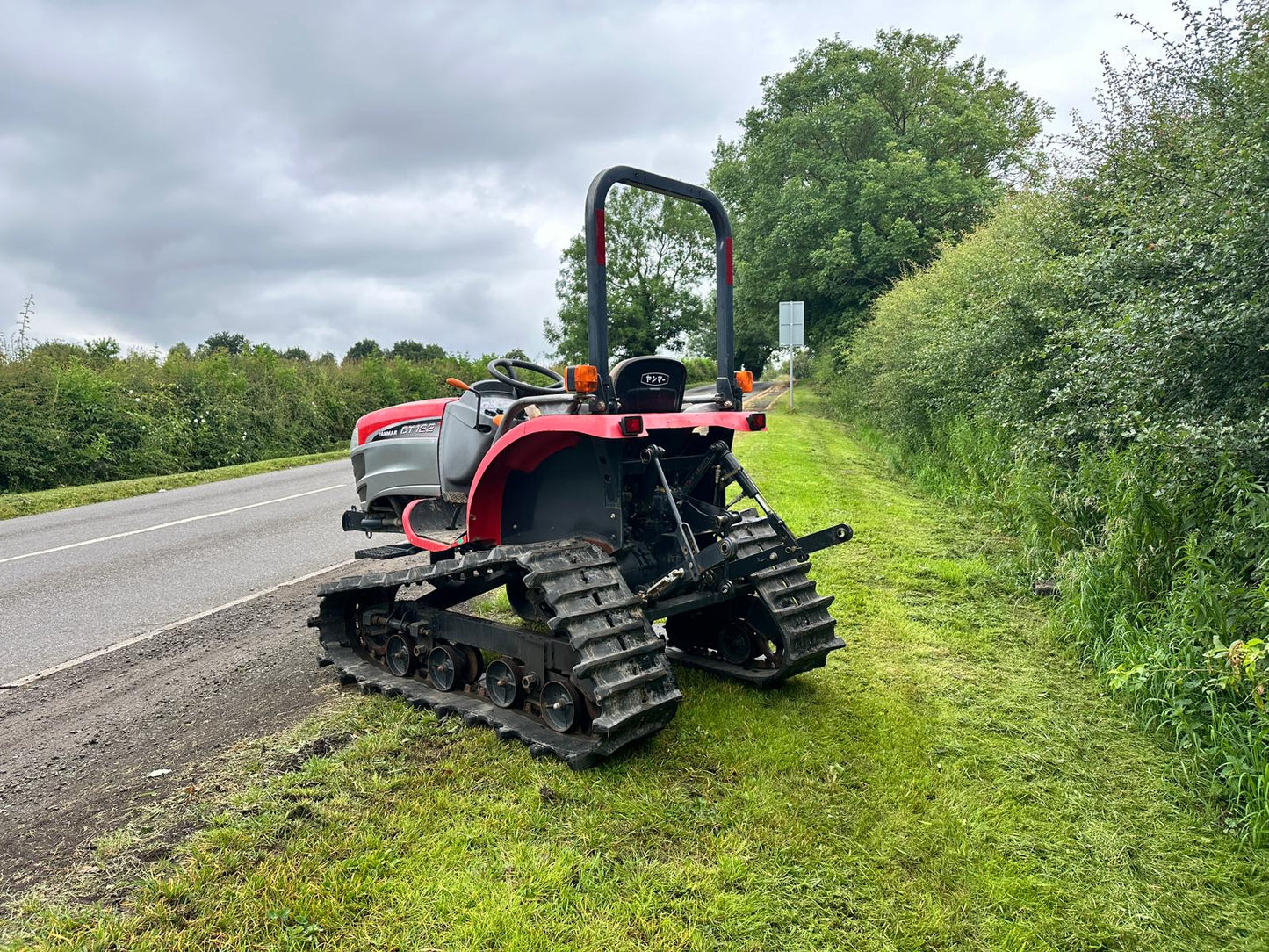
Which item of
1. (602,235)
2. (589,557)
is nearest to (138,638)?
(589,557)

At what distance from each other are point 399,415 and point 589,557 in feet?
6.36

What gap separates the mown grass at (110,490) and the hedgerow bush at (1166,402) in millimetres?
12841

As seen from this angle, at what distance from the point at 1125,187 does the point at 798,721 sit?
5.39 metres

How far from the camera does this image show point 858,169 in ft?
76.8

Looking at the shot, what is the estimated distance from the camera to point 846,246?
2230 centimetres

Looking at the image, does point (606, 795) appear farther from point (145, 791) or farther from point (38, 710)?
point (38, 710)

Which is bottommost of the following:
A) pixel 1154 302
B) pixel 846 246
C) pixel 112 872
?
pixel 112 872

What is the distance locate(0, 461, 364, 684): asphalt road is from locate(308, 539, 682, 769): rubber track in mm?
3246

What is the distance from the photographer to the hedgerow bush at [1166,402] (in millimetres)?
3426

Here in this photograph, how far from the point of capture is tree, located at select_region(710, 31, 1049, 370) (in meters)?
22.1

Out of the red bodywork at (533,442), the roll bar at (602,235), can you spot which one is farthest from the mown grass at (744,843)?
the roll bar at (602,235)

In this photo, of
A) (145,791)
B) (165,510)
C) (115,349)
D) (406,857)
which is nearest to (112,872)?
(145,791)

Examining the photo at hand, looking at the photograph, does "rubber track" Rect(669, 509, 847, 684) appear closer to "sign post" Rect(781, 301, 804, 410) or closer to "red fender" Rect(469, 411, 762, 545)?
"red fender" Rect(469, 411, 762, 545)

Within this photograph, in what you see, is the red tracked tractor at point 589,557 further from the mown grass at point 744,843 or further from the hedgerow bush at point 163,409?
the hedgerow bush at point 163,409
